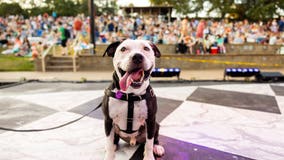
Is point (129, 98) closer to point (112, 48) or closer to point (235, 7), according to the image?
point (112, 48)

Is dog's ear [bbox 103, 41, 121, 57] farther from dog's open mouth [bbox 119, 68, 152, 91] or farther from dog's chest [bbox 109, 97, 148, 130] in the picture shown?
dog's chest [bbox 109, 97, 148, 130]

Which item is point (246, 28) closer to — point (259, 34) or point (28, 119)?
point (259, 34)

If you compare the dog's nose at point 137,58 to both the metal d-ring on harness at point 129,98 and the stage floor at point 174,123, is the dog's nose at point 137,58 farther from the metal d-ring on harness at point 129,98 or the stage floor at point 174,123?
the stage floor at point 174,123

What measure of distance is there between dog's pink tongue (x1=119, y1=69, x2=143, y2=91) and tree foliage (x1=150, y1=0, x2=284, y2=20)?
26903 mm

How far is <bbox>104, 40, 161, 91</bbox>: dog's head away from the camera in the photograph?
1974 millimetres

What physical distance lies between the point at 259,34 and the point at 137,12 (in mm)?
15833

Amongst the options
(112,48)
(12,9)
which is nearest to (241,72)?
(112,48)

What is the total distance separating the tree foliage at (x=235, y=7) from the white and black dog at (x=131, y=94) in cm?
2679

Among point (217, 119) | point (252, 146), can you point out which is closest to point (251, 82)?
point (217, 119)

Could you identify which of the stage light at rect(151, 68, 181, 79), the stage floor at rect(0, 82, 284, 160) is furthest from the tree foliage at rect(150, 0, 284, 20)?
the stage floor at rect(0, 82, 284, 160)

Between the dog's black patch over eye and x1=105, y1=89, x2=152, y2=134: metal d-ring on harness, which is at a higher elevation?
the dog's black patch over eye

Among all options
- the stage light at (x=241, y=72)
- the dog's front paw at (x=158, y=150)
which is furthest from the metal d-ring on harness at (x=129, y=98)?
the stage light at (x=241, y=72)

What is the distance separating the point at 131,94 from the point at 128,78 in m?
0.18

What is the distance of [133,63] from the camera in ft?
6.43
